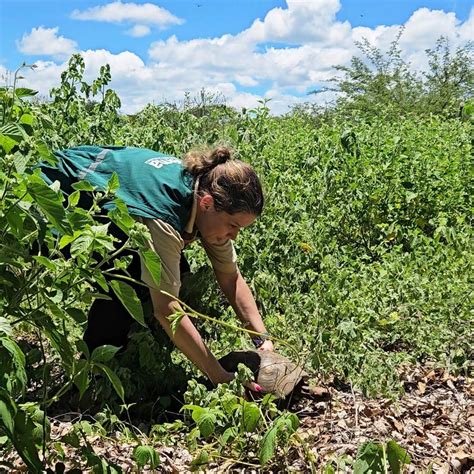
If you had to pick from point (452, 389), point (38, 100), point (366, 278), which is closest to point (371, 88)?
point (38, 100)

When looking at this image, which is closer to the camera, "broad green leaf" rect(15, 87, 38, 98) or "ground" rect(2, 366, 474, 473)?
"broad green leaf" rect(15, 87, 38, 98)

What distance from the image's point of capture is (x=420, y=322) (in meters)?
3.92

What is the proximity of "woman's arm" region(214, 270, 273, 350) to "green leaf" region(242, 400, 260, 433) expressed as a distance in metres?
0.75

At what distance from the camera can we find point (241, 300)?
3467 mm

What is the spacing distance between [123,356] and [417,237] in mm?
2657

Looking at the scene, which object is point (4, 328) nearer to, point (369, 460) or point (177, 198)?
point (369, 460)

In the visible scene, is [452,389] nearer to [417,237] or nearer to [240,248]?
[240,248]

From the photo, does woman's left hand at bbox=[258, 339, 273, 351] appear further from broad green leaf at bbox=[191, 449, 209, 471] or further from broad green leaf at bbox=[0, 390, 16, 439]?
broad green leaf at bbox=[0, 390, 16, 439]

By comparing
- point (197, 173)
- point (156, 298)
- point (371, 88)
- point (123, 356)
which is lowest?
point (123, 356)

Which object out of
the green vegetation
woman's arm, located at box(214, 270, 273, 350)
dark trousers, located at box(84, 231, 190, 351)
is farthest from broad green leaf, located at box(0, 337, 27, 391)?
woman's arm, located at box(214, 270, 273, 350)

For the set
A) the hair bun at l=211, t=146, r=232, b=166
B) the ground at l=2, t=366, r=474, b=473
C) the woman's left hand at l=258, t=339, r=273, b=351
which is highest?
the hair bun at l=211, t=146, r=232, b=166

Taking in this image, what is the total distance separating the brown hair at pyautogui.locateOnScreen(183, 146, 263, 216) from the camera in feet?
9.93

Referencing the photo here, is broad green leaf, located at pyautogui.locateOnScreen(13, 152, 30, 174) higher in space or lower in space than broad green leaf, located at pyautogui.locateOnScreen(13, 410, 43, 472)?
higher

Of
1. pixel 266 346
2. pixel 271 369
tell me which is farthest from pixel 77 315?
pixel 266 346
